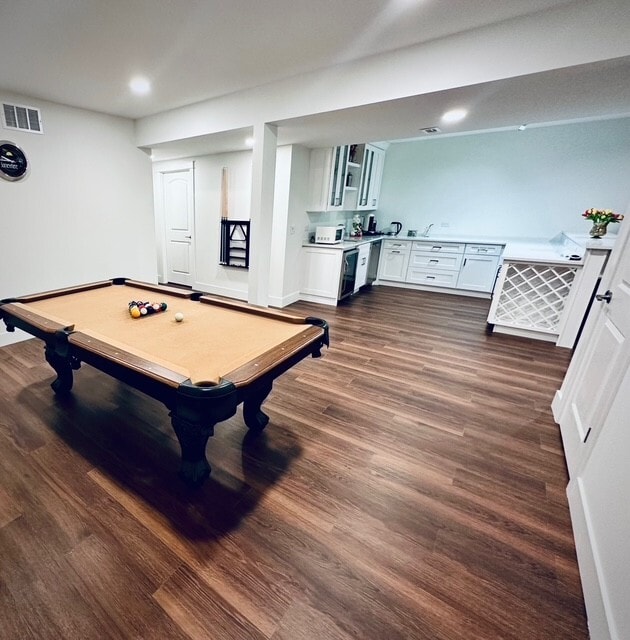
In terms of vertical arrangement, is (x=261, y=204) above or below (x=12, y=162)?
below

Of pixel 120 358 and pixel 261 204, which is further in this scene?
pixel 261 204

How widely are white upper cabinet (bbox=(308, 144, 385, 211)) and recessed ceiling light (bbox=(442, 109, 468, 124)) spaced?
185cm

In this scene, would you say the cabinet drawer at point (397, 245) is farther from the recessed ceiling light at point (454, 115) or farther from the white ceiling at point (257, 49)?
the recessed ceiling light at point (454, 115)

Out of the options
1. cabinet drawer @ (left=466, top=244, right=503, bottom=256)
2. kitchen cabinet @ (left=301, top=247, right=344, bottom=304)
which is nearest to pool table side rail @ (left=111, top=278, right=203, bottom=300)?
kitchen cabinet @ (left=301, top=247, right=344, bottom=304)

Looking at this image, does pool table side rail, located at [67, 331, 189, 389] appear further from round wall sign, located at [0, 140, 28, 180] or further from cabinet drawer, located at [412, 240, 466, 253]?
cabinet drawer, located at [412, 240, 466, 253]

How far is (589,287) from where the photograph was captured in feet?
10.5

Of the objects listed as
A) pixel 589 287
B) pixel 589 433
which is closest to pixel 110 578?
pixel 589 433

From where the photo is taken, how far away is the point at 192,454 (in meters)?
1.47

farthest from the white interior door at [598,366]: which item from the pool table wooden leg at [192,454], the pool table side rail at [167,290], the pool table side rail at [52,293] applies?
the pool table side rail at [52,293]

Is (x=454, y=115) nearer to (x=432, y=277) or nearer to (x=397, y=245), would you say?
(x=397, y=245)

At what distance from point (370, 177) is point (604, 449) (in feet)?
17.5

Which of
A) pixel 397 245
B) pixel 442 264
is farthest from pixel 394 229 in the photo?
pixel 442 264

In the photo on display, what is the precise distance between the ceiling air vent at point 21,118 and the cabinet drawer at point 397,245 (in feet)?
16.5

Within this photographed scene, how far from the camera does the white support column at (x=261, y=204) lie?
9.27 ft
